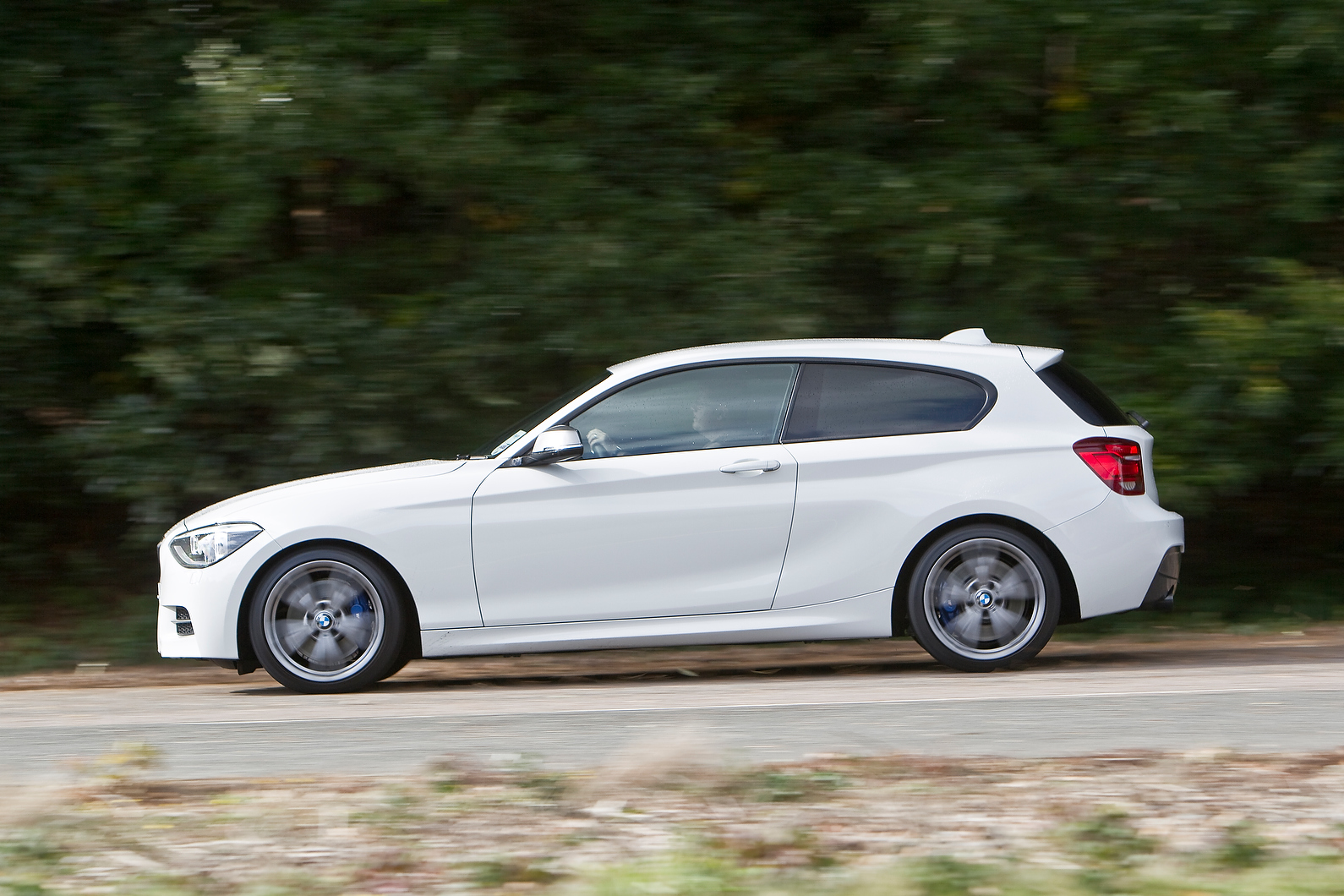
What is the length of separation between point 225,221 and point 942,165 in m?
4.57

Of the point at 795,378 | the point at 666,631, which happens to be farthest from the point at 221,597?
the point at 795,378

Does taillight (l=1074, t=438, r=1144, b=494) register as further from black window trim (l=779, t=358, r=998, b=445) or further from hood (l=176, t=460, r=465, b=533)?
hood (l=176, t=460, r=465, b=533)

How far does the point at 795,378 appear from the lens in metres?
7.68

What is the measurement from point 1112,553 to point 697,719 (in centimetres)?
236

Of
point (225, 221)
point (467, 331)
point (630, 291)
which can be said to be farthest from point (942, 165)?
point (225, 221)

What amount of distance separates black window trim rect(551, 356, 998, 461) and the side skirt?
792mm

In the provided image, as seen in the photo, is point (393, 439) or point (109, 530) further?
point (109, 530)

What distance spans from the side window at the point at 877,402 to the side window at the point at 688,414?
129 mm

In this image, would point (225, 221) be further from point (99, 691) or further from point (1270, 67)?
point (1270, 67)

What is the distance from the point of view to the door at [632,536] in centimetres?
736

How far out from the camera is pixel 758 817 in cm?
436

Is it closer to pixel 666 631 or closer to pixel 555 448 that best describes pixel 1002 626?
pixel 666 631

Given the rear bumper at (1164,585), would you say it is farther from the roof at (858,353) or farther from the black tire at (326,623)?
the black tire at (326,623)

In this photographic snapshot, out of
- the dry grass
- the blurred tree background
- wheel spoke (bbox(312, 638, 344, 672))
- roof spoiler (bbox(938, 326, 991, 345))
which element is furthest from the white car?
the blurred tree background
